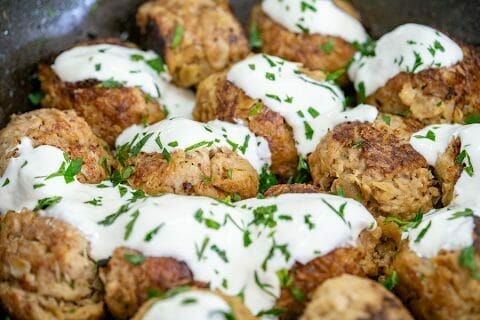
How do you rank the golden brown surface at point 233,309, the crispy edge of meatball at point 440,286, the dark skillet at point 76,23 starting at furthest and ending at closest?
the dark skillet at point 76,23, the crispy edge of meatball at point 440,286, the golden brown surface at point 233,309

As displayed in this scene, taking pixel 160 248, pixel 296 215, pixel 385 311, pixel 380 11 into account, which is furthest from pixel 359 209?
pixel 380 11

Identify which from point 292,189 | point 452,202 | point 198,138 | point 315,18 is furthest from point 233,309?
point 315,18

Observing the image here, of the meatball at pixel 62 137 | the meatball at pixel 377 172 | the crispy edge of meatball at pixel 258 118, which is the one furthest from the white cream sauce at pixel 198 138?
the meatball at pixel 377 172

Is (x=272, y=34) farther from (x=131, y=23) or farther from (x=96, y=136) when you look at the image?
(x=96, y=136)

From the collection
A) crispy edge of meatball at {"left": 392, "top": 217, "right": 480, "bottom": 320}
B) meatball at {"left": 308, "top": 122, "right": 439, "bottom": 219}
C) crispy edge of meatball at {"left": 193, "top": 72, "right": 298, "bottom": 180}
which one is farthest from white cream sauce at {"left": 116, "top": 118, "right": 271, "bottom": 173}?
crispy edge of meatball at {"left": 392, "top": 217, "right": 480, "bottom": 320}

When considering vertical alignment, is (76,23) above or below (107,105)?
above

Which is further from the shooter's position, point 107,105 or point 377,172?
point 107,105

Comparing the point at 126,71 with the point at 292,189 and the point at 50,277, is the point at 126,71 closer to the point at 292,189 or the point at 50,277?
the point at 292,189

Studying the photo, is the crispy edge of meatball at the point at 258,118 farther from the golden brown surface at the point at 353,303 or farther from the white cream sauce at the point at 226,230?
the golden brown surface at the point at 353,303
